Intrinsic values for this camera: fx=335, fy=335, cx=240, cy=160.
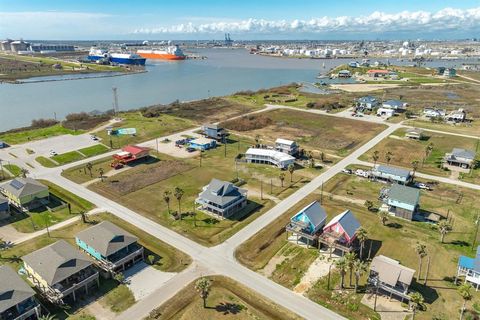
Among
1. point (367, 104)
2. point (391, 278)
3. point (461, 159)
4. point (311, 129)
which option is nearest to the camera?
point (391, 278)

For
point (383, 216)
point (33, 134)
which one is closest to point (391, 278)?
point (383, 216)

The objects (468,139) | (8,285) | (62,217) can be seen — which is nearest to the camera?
(8,285)

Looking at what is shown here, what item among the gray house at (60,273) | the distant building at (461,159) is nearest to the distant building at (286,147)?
the distant building at (461,159)

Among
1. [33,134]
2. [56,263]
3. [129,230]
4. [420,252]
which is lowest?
[129,230]

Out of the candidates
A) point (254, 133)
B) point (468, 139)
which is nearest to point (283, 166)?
point (254, 133)

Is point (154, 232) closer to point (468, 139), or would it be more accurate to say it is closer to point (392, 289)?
point (392, 289)

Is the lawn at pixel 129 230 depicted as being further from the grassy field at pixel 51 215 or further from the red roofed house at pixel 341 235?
the red roofed house at pixel 341 235

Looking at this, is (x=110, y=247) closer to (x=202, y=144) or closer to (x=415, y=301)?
(x=415, y=301)
